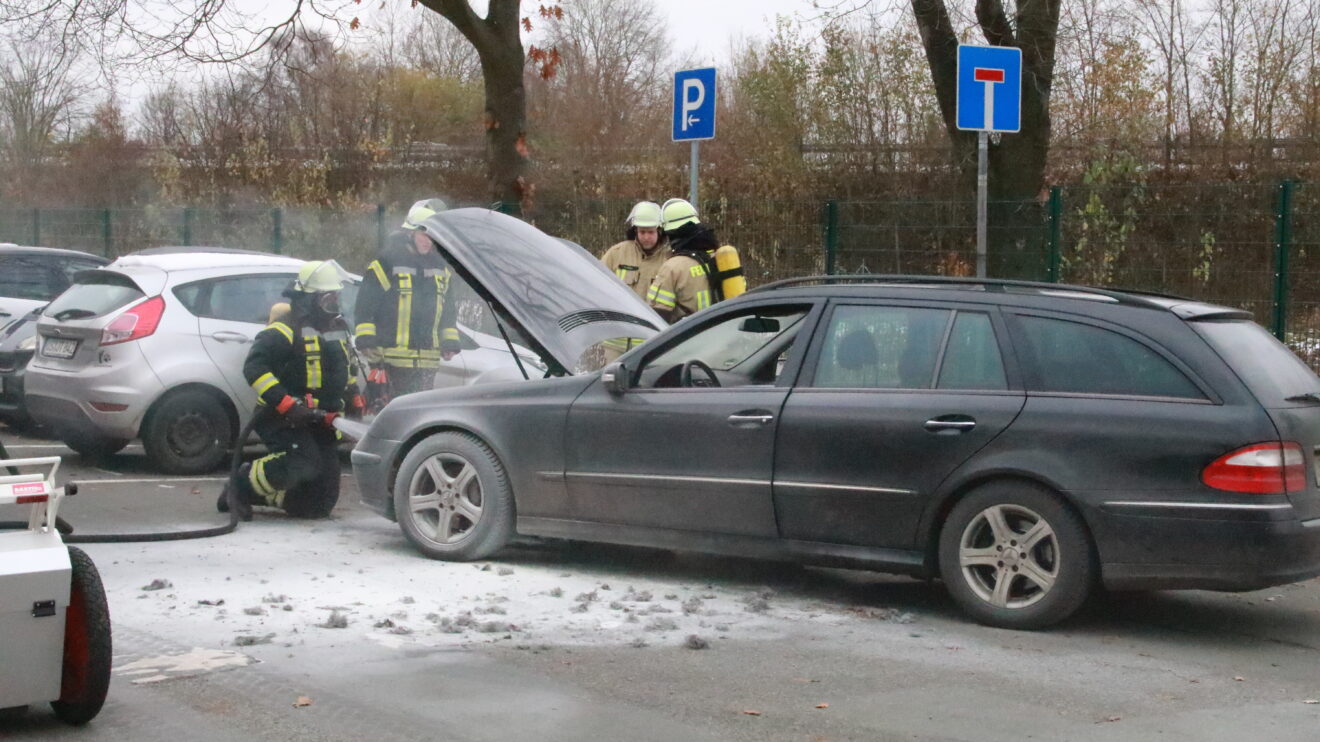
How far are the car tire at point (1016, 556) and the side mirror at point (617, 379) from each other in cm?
167

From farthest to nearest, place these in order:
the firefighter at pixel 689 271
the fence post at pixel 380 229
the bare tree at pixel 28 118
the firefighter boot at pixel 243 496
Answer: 1. the bare tree at pixel 28 118
2. the fence post at pixel 380 229
3. the firefighter at pixel 689 271
4. the firefighter boot at pixel 243 496

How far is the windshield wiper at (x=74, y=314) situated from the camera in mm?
10477

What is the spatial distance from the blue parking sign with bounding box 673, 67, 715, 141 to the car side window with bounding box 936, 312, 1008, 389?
521cm

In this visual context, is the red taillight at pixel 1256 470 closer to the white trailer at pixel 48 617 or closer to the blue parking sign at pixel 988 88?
the white trailer at pixel 48 617

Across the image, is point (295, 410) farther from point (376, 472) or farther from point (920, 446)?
point (920, 446)

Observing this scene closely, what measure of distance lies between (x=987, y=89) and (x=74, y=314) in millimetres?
6501

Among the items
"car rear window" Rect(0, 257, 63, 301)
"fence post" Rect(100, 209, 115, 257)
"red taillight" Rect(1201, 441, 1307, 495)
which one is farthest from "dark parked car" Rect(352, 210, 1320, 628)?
"fence post" Rect(100, 209, 115, 257)

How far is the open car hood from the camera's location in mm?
7879

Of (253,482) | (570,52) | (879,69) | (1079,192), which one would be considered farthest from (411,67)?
(253,482)

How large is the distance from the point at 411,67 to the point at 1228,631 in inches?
1648

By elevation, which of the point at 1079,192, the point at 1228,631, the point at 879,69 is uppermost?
the point at 879,69

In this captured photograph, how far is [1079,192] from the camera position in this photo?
41.6 ft

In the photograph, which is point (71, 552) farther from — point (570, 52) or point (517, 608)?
point (570, 52)

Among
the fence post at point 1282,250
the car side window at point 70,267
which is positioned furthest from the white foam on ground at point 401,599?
the car side window at point 70,267
